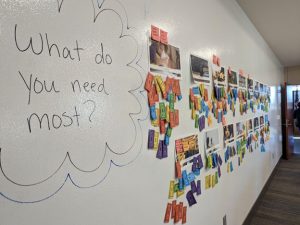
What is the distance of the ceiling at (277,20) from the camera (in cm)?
245

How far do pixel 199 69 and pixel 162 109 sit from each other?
57cm

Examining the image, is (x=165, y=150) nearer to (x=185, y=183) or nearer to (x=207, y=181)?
(x=185, y=183)

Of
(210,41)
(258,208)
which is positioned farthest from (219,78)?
(258,208)

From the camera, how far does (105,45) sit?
86 cm

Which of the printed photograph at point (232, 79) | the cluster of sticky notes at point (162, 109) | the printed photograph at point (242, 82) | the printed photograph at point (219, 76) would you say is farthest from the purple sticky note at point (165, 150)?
the printed photograph at point (242, 82)

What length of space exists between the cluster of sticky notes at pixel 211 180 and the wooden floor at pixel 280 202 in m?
1.19

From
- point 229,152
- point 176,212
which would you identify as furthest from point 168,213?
point 229,152

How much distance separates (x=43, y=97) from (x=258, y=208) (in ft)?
10.4

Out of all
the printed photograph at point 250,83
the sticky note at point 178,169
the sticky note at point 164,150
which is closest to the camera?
the sticky note at point 164,150

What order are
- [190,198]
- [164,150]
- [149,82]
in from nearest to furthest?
1. [149,82]
2. [164,150]
3. [190,198]

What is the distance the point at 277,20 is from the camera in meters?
2.94

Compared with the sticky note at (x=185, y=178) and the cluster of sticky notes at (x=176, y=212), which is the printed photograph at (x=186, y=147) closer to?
the sticky note at (x=185, y=178)

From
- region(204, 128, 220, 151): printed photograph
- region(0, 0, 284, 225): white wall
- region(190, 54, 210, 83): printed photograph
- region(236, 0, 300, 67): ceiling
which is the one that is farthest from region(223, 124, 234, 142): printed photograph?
region(236, 0, 300, 67): ceiling

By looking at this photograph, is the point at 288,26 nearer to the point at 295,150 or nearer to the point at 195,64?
the point at 195,64
